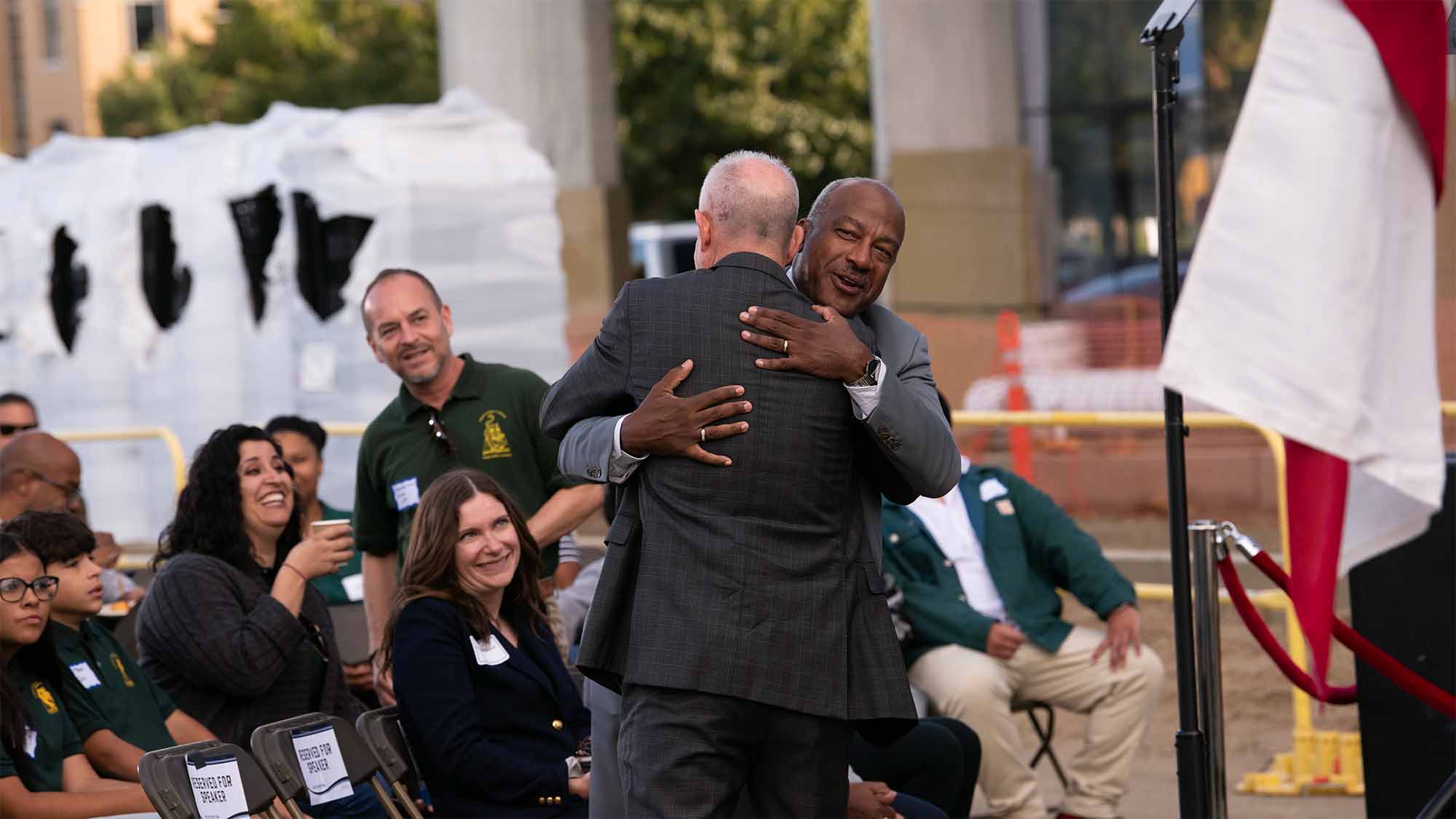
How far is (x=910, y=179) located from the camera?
59.1 ft

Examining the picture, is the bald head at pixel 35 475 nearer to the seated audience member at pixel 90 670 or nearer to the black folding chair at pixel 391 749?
the seated audience member at pixel 90 670

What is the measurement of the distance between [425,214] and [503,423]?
7117 millimetres

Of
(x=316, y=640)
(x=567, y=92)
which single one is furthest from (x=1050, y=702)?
(x=567, y=92)

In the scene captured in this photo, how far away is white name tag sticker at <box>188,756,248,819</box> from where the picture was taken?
4555mm

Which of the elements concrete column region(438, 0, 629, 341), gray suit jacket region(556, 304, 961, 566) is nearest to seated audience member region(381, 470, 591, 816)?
gray suit jacket region(556, 304, 961, 566)

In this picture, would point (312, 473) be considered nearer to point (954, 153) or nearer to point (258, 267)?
point (258, 267)

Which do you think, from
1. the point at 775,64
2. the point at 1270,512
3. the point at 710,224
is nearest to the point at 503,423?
the point at 710,224

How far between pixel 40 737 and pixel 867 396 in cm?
264

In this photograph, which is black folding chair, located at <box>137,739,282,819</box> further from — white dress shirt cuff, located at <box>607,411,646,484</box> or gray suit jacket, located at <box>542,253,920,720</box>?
white dress shirt cuff, located at <box>607,411,646,484</box>

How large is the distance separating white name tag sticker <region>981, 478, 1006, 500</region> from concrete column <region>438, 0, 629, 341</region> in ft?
32.3

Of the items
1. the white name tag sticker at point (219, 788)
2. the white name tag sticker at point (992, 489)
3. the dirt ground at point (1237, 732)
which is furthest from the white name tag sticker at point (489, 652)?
the dirt ground at point (1237, 732)

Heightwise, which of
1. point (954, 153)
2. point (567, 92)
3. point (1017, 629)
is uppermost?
point (567, 92)

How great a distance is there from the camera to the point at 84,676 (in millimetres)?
5250

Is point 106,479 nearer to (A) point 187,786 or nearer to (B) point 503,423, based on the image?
(B) point 503,423
